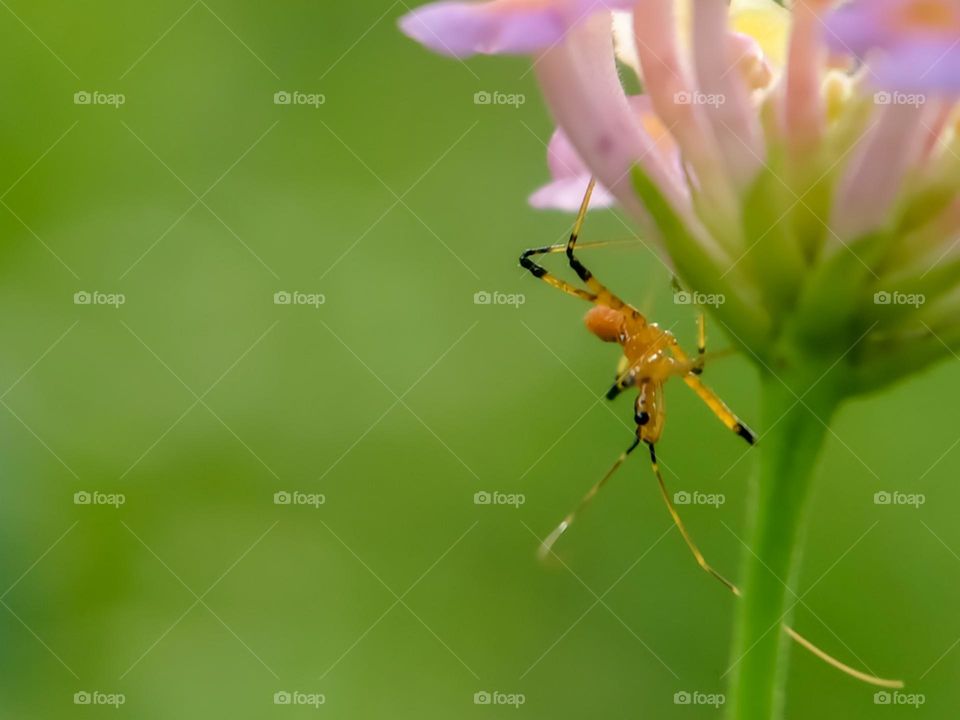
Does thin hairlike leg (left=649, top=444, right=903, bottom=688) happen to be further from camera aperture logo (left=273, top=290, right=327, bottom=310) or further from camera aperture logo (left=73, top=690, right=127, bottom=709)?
camera aperture logo (left=273, top=290, right=327, bottom=310)

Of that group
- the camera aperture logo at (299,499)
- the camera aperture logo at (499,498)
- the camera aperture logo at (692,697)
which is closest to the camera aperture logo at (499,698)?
the camera aperture logo at (692,697)

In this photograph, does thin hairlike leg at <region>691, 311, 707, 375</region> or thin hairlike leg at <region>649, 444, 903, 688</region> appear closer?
thin hairlike leg at <region>649, 444, 903, 688</region>

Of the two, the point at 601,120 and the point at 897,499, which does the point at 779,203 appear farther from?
the point at 897,499

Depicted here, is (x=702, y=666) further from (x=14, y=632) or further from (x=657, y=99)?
(x=657, y=99)

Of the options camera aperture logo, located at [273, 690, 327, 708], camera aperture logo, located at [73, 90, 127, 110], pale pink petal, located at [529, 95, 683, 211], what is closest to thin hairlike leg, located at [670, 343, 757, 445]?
pale pink petal, located at [529, 95, 683, 211]

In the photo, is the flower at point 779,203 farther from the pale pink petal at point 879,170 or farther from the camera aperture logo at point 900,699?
the camera aperture logo at point 900,699

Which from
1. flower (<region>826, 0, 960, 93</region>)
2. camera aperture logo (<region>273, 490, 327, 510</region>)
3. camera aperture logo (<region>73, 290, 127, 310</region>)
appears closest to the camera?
flower (<region>826, 0, 960, 93</region>)

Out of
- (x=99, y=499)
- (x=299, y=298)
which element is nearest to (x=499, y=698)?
(x=99, y=499)
